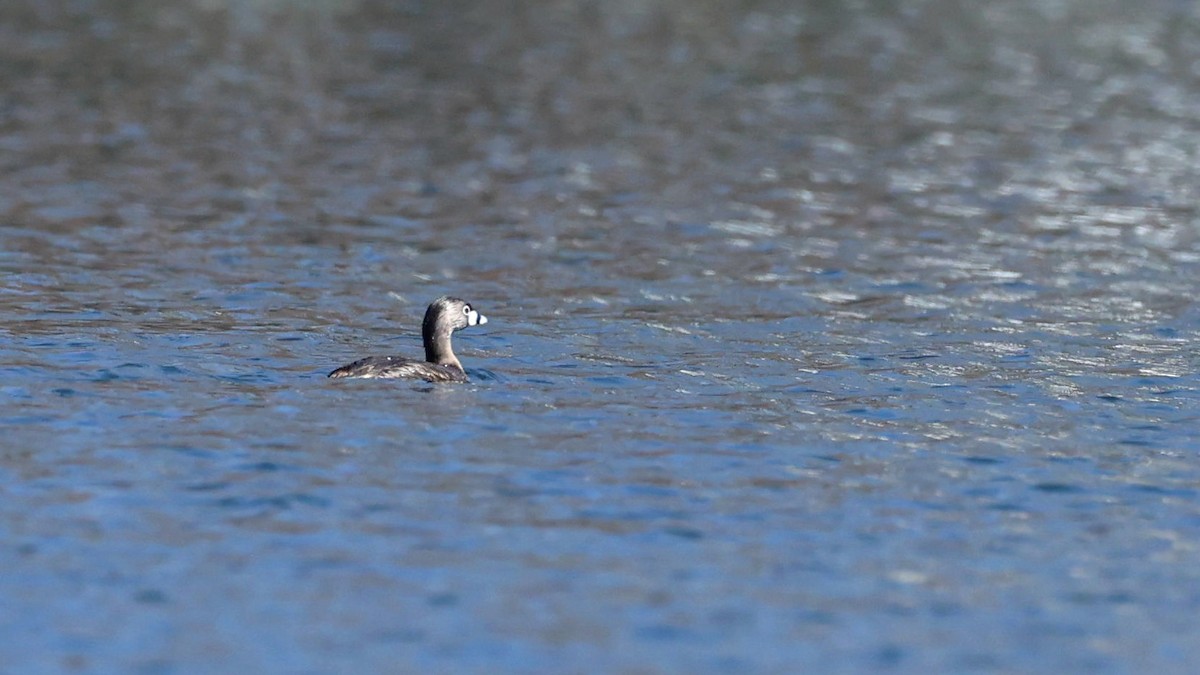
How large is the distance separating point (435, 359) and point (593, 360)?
1.61 m

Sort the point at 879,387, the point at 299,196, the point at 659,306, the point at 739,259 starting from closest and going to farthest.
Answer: the point at 879,387 → the point at 659,306 → the point at 739,259 → the point at 299,196

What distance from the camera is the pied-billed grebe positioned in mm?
16922

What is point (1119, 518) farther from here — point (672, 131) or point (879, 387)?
point (672, 131)

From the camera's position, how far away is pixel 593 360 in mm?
18781

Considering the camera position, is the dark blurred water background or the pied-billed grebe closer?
the dark blurred water background

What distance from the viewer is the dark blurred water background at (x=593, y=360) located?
1133 centimetres

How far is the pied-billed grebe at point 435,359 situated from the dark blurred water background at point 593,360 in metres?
0.30

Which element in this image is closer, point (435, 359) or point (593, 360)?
point (435, 359)

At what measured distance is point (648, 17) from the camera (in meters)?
47.5

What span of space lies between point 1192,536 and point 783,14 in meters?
36.9

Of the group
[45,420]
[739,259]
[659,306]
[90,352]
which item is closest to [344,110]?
[739,259]

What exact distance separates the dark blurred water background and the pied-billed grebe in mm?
303

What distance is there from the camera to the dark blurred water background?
37.2ft

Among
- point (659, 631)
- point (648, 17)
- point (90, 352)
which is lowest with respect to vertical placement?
point (659, 631)
